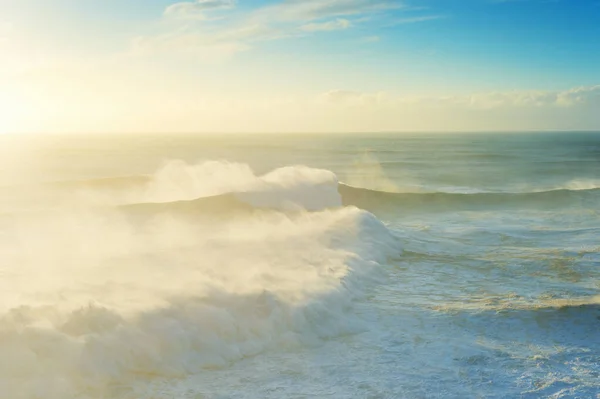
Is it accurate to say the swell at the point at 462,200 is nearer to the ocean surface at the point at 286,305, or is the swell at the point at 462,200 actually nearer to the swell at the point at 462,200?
the swell at the point at 462,200

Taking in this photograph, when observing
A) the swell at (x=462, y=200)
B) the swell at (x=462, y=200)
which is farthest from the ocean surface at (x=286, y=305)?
the swell at (x=462, y=200)

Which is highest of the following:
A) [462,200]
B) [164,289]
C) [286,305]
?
[164,289]

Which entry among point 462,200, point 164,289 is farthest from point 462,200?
point 164,289

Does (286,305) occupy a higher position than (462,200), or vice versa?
(462,200)

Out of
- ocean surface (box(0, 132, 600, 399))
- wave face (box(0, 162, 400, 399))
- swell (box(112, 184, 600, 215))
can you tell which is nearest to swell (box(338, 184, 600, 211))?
swell (box(112, 184, 600, 215))

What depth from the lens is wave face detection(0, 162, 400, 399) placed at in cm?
553

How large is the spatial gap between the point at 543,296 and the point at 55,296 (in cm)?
694

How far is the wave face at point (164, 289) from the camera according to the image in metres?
5.53

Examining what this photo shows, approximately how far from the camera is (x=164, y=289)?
7309mm

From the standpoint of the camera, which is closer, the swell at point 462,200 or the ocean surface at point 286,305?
the ocean surface at point 286,305

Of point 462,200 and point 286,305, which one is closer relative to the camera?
point 286,305

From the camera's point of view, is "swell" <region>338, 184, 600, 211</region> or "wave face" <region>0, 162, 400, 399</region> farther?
"swell" <region>338, 184, 600, 211</region>

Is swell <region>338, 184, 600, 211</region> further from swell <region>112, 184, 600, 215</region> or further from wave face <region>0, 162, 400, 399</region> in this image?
wave face <region>0, 162, 400, 399</region>

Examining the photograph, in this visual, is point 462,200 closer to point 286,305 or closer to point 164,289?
point 286,305
